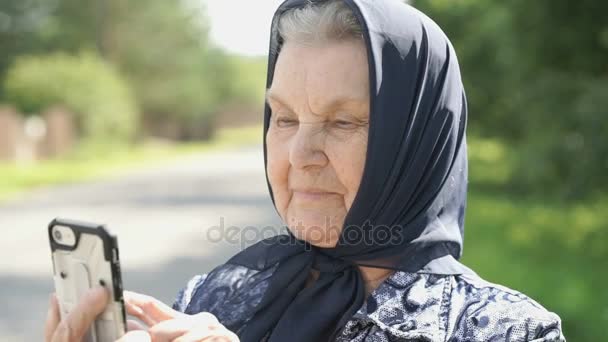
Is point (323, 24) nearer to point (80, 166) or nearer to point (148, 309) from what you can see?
point (148, 309)

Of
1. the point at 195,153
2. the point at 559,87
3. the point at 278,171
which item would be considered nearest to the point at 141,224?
the point at 559,87

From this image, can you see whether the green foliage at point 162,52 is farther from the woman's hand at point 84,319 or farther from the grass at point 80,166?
the woman's hand at point 84,319

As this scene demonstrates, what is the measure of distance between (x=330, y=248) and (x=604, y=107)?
19.4ft

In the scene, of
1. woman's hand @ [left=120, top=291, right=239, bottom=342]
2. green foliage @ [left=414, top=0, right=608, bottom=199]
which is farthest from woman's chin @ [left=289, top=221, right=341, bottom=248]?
green foliage @ [left=414, top=0, right=608, bottom=199]

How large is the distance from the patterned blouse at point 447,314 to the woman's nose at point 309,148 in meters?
0.30

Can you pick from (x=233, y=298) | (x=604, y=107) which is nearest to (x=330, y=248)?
(x=233, y=298)

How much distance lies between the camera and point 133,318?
1.40 m

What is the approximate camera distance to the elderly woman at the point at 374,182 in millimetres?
1508

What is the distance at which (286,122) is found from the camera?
166cm

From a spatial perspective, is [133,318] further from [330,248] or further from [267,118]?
[267,118]

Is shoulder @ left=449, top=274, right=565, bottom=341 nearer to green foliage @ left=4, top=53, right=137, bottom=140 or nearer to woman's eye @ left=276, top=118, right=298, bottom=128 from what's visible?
Answer: woman's eye @ left=276, top=118, right=298, bottom=128

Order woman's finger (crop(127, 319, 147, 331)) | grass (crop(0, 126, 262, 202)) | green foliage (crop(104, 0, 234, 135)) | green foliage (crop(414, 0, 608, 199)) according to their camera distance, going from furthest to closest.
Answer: green foliage (crop(104, 0, 234, 135)) → grass (crop(0, 126, 262, 202)) → green foliage (crop(414, 0, 608, 199)) → woman's finger (crop(127, 319, 147, 331))

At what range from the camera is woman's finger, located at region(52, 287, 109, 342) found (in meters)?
1.17

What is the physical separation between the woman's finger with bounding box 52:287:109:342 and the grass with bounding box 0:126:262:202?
48.0 feet
